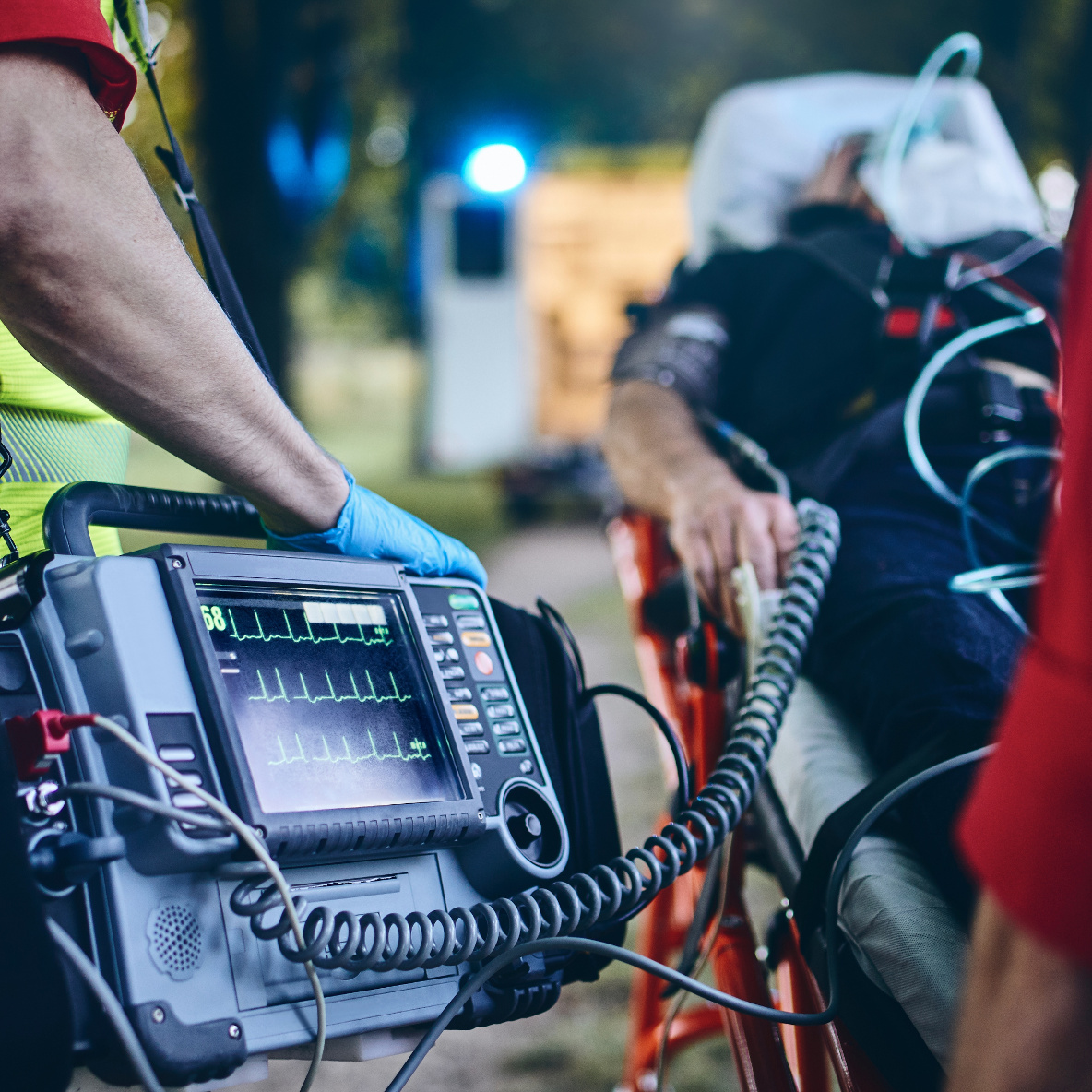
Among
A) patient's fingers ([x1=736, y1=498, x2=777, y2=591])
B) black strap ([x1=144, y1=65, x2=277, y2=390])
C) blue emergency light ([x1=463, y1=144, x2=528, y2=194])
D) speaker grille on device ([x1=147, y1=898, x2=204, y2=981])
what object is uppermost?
black strap ([x1=144, y1=65, x2=277, y2=390])

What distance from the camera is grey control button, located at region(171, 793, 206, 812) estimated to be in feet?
1.84

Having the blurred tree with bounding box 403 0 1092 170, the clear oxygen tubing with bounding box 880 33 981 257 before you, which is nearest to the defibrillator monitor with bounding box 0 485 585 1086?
the clear oxygen tubing with bounding box 880 33 981 257

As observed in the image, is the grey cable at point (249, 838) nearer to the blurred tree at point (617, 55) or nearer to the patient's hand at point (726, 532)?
the patient's hand at point (726, 532)

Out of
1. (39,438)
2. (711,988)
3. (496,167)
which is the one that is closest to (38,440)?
(39,438)

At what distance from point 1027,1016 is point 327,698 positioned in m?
0.45

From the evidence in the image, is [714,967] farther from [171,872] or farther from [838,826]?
[171,872]

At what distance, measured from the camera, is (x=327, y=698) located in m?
0.68

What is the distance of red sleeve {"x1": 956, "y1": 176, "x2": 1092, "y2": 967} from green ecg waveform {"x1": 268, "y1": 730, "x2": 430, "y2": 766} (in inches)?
15.3

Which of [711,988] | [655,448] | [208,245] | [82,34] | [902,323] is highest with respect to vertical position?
[82,34]

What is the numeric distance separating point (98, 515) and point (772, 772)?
2.30 feet

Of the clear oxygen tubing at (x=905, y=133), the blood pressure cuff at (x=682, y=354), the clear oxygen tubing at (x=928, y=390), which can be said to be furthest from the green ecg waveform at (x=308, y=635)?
the clear oxygen tubing at (x=905, y=133)

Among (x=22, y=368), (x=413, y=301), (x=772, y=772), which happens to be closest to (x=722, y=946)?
(x=772, y=772)

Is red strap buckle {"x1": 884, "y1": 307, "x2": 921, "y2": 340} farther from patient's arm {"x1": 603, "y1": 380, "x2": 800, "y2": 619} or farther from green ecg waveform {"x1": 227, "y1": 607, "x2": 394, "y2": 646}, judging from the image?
green ecg waveform {"x1": 227, "y1": 607, "x2": 394, "y2": 646}

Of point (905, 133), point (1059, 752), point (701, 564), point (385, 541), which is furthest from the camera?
point (905, 133)
